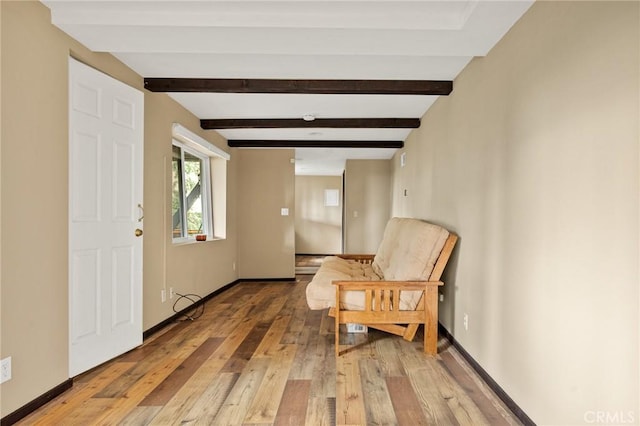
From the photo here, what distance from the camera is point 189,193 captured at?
4.46 meters

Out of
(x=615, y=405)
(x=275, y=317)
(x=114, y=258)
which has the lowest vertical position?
(x=275, y=317)

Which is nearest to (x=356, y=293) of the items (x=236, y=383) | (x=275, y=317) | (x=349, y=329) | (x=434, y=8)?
(x=349, y=329)

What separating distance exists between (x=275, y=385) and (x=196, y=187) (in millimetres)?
3200

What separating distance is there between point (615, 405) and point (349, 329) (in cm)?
210

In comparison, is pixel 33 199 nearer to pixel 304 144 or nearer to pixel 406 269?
pixel 406 269

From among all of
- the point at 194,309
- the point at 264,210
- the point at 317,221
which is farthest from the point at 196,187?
the point at 317,221

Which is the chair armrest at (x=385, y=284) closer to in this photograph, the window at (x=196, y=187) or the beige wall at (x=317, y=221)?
the window at (x=196, y=187)

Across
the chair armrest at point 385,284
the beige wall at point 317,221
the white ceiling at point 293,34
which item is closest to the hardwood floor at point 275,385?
the chair armrest at point 385,284

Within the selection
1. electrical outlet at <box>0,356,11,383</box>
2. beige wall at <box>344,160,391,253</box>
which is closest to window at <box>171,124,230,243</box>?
electrical outlet at <box>0,356,11,383</box>

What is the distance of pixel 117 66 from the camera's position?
256 cm

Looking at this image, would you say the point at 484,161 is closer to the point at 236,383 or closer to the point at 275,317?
the point at 236,383

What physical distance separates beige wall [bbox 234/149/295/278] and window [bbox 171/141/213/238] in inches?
31.9

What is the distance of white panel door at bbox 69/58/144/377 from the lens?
2.15 metres

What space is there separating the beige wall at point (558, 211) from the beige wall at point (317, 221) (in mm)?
6625
